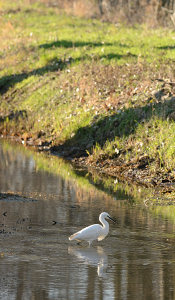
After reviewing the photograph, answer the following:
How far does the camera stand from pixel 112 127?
22281mm

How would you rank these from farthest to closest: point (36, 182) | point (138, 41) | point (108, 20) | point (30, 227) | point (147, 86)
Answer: point (108, 20)
point (138, 41)
point (147, 86)
point (36, 182)
point (30, 227)

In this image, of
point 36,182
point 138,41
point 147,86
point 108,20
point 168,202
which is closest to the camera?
point 168,202

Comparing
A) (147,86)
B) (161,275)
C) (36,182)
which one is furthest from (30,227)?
(147,86)

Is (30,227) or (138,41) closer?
(30,227)

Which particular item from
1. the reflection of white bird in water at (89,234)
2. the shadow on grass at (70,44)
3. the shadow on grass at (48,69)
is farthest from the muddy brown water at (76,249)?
Result: the shadow on grass at (70,44)

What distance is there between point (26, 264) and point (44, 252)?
77 cm

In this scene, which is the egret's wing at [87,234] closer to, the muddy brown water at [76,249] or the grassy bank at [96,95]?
the muddy brown water at [76,249]

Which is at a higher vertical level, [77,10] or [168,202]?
[77,10]

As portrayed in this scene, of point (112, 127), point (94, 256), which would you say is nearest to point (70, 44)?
point (112, 127)

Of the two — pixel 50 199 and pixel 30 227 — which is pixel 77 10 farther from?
pixel 30 227

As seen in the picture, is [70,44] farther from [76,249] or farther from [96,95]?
[76,249]

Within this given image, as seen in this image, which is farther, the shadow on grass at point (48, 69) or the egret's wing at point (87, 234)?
the shadow on grass at point (48, 69)

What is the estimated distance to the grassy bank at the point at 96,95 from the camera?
2030 centimetres

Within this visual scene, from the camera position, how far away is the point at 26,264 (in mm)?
11180
